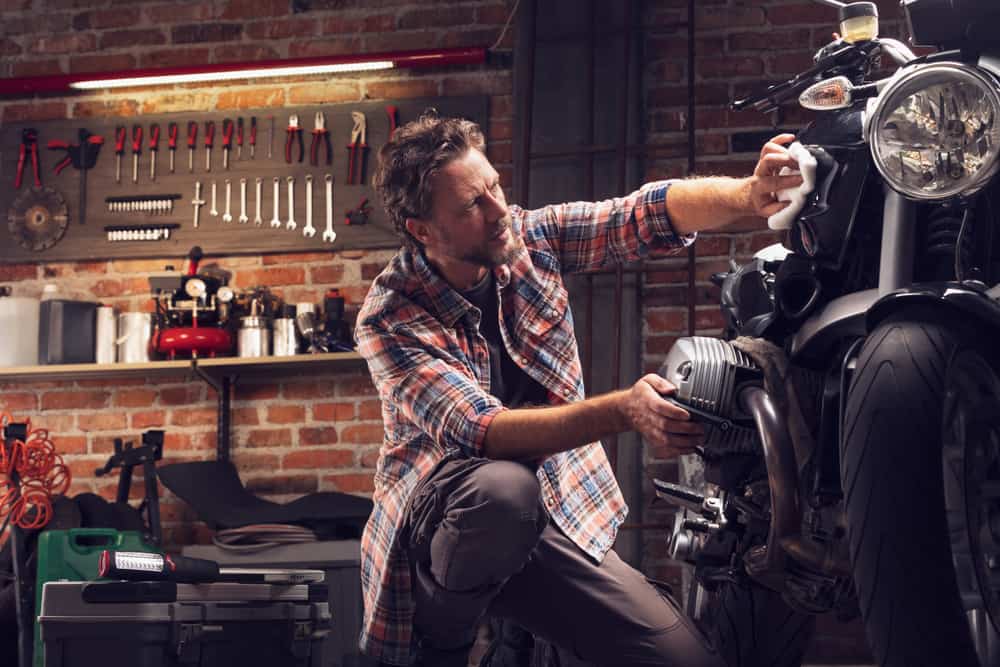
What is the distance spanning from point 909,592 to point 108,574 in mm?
1572

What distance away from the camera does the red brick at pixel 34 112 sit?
14.3 ft

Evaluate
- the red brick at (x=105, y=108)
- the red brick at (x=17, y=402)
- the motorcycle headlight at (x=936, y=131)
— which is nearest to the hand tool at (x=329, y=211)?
the red brick at (x=105, y=108)

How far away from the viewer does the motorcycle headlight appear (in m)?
1.42

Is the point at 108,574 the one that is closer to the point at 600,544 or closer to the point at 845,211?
the point at 600,544

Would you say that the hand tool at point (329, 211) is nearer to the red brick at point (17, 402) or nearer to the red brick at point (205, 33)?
the red brick at point (205, 33)

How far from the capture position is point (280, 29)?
167 inches

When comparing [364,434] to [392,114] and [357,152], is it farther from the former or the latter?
[392,114]

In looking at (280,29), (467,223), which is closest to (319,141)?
(280,29)

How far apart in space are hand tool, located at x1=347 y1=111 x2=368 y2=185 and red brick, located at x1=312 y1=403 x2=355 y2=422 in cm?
70

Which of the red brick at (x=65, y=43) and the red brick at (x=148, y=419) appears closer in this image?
the red brick at (x=148, y=419)

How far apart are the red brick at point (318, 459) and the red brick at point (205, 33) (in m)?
1.40

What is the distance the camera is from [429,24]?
4133mm

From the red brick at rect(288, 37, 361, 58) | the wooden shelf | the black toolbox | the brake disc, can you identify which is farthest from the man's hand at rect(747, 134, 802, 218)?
the brake disc

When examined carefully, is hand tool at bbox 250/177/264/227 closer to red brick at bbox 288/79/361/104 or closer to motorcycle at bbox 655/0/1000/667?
red brick at bbox 288/79/361/104
